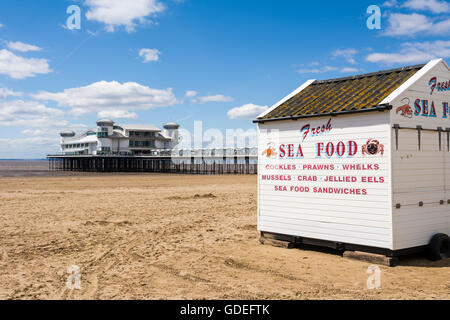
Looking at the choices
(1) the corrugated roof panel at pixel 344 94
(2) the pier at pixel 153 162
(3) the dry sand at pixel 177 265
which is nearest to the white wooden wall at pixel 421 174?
(1) the corrugated roof panel at pixel 344 94

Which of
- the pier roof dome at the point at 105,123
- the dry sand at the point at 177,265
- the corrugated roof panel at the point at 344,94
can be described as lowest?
the dry sand at the point at 177,265

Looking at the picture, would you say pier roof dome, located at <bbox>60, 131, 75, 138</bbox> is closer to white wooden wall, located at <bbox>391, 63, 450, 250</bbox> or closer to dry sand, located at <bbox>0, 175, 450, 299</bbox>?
dry sand, located at <bbox>0, 175, 450, 299</bbox>

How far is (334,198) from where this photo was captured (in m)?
8.48

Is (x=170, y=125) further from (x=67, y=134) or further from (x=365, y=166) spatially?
(x=365, y=166)

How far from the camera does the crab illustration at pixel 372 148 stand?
25.4 feet

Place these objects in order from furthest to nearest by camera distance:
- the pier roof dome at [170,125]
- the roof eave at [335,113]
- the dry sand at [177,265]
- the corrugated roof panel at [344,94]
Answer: the pier roof dome at [170,125] < the corrugated roof panel at [344,94] < the roof eave at [335,113] < the dry sand at [177,265]

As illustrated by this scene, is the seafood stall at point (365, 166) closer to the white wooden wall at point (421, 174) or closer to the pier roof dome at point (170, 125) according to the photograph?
the white wooden wall at point (421, 174)

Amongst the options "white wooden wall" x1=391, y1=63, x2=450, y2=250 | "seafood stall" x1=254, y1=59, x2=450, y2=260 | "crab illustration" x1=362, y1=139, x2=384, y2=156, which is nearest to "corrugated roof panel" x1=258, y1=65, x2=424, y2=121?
"seafood stall" x1=254, y1=59, x2=450, y2=260

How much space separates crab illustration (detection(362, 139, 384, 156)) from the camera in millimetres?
7742

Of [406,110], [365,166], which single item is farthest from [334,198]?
[406,110]

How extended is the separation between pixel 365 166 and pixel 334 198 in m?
0.99

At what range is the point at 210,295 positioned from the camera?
613 cm

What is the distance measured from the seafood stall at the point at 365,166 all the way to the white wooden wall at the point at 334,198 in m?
0.02
